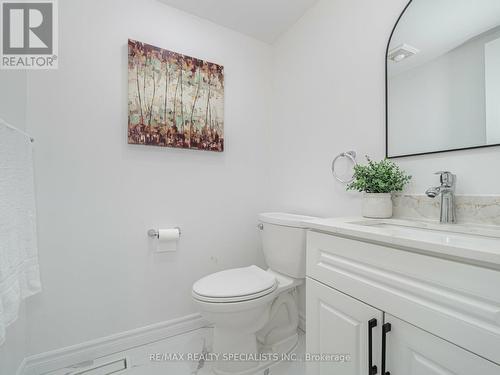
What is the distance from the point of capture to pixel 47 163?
1207 mm

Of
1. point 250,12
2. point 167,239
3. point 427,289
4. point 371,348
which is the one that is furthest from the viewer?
point 250,12

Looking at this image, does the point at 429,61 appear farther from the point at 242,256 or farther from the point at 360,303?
the point at 242,256

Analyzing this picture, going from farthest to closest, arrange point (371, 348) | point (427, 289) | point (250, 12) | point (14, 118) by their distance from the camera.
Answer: point (250, 12)
point (14, 118)
point (371, 348)
point (427, 289)

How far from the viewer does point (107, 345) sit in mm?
1316

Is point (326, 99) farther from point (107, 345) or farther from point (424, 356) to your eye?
point (107, 345)

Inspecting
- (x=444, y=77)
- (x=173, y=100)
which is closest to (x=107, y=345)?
(x=173, y=100)

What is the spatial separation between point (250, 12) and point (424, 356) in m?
1.94

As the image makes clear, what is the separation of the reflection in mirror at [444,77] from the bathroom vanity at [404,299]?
37cm

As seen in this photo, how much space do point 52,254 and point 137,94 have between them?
99cm

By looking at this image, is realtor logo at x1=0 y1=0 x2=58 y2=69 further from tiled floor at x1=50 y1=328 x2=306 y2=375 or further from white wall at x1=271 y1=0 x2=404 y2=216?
tiled floor at x1=50 y1=328 x2=306 y2=375

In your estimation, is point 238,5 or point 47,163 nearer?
point 47,163

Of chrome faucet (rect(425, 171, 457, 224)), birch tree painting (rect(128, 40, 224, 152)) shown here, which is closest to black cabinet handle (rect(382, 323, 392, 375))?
chrome faucet (rect(425, 171, 457, 224))

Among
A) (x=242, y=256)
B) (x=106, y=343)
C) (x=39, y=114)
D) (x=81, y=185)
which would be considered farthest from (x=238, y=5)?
(x=106, y=343)

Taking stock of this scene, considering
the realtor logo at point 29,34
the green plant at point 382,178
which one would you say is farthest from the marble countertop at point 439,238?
the realtor logo at point 29,34
